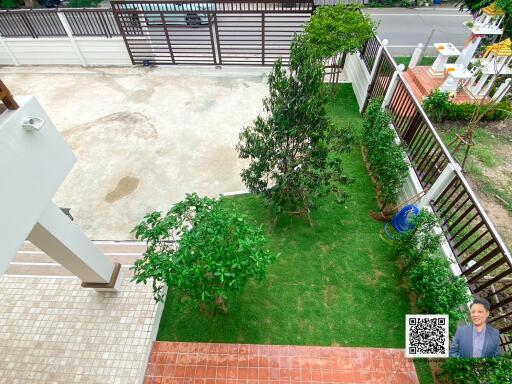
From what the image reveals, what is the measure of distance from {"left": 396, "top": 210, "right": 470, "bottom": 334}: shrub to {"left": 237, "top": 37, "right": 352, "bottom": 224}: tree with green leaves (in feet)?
4.77

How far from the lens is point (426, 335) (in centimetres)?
392

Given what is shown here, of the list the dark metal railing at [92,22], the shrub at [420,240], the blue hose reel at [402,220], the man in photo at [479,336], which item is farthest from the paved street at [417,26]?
the man in photo at [479,336]

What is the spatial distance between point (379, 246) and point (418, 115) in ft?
8.70

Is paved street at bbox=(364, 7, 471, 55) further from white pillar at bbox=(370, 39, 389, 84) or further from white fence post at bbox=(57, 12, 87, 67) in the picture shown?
white fence post at bbox=(57, 12, 87, 67)

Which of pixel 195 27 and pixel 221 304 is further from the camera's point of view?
pixel 195 27

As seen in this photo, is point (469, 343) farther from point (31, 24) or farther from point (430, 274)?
point (31, 24)

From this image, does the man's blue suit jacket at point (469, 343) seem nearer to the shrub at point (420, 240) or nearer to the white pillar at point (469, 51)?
the shrub at point (420, 240)

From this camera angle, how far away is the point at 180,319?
483cm

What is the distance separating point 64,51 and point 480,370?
1367 centimetres

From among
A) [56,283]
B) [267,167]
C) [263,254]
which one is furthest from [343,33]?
[56,283]

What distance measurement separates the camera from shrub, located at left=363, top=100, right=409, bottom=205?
18.1ft

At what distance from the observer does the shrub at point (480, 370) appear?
329 centimetres

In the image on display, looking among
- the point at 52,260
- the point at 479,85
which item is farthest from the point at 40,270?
the point at 479,85

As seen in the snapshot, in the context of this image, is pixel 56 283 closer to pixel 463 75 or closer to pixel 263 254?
pixel 263 254
